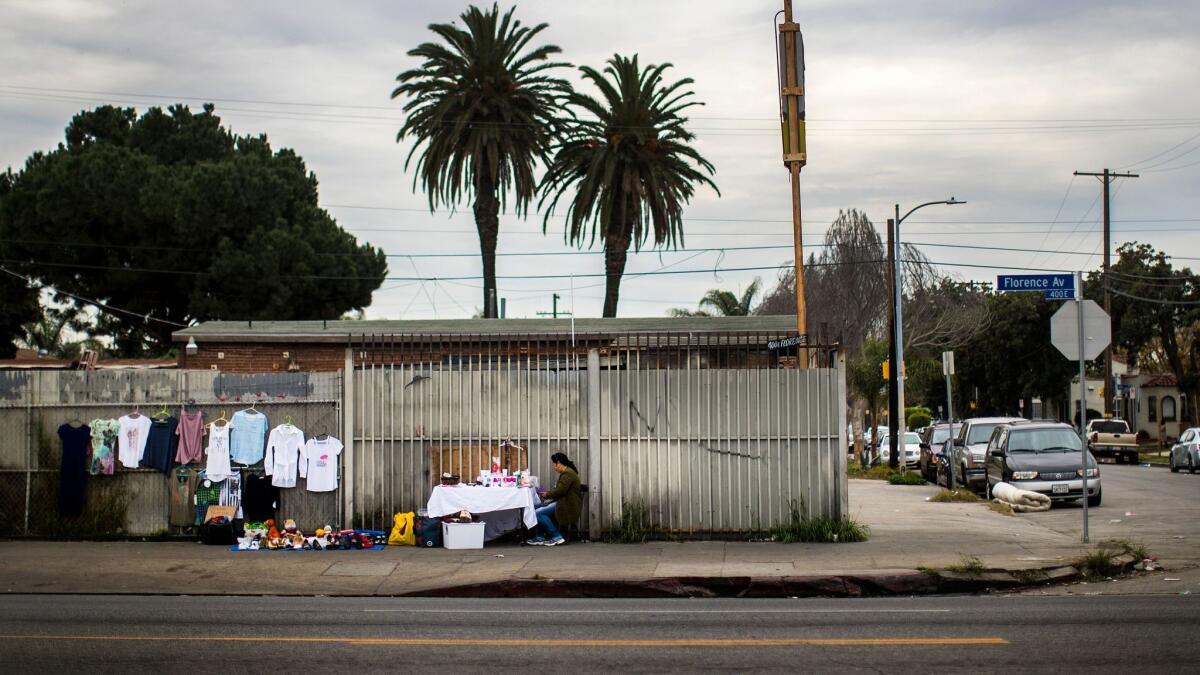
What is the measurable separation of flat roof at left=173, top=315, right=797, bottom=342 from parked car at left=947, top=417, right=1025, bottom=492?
516cm

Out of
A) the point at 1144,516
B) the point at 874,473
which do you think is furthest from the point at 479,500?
the point at 874,473

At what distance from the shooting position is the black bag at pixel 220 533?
17.5 metres

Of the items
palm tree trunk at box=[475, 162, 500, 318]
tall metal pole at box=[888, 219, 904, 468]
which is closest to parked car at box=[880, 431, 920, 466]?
tall metal pole at box=[888, 219, 904, 468]

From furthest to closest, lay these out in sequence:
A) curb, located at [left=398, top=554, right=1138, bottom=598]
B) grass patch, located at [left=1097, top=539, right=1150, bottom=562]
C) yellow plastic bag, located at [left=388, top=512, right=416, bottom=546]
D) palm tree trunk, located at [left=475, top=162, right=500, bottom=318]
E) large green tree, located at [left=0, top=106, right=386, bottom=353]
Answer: large green tree, located at [left=0, top=106, right=386, bottom=353]
palm tree trunk, located at [left=475, top=162, right=500, bottom=318]
yellow plastic bag, located at [left=388, top=512, right=416, bottom=546]
grass patch, located at [left=1097, top=539, right=1150, bottom=562]
curb, located at [left=398, top=554, right=1138, bottom=598]

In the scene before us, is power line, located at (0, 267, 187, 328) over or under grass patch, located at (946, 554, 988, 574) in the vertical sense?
over

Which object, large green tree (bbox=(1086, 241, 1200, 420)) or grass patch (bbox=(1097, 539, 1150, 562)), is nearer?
grass patch (bbox=(1097, 539, 1150, 562))

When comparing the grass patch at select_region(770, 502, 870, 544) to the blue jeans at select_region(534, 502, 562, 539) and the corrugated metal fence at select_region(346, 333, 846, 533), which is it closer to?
the corrugated metal fence at select_region(346, 333, 846, 533)

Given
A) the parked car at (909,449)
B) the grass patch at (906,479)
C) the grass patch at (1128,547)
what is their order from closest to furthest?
the grass patch at (1128,547), the grass patch at (906,479), the parked car at (909,449)

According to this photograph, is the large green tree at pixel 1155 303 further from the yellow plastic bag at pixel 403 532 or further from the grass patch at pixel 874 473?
the yellow plastic bag at pixel 403 532

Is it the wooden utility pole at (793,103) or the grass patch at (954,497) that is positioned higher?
the wooden utility pole at (793,103)

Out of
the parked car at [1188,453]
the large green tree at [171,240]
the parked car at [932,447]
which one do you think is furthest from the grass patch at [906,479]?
the large green tree at [171,240]

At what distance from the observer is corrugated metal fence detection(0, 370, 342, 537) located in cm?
1803

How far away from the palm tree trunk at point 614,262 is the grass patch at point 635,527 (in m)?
24.6

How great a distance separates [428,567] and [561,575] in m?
1.96
